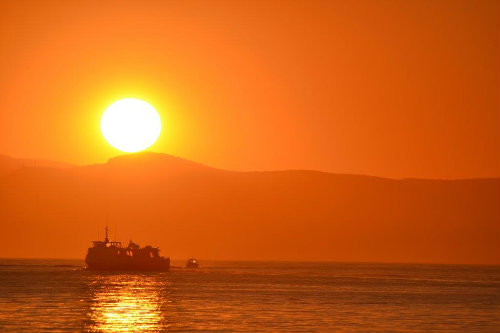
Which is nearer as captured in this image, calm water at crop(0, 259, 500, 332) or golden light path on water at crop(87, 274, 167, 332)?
golden light path on water at crop(87, 274, 167, 332)

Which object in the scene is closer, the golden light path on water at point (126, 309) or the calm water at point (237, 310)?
the golden light path on water at point (126, 309)

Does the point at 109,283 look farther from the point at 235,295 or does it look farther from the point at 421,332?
the point at 421,332

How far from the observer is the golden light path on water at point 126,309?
8394 centimetres

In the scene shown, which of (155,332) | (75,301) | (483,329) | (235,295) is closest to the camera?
(155,332)

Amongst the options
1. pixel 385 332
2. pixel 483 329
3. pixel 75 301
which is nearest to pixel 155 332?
pixel 385 332

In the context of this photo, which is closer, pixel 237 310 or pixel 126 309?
pixel 237 310

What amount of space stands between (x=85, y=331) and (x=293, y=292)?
6651 cm

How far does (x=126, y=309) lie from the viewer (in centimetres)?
10388

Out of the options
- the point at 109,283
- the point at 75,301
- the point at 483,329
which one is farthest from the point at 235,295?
the point at 483,329

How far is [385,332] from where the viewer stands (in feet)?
265

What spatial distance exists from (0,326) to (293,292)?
67974 mm

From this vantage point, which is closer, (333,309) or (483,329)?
(483,329)

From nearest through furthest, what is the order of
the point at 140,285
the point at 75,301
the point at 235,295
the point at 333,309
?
the point at 333,309, the point at 75,301, the point at 235,295, the point at 140,285

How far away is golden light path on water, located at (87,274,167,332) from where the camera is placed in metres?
83.9
